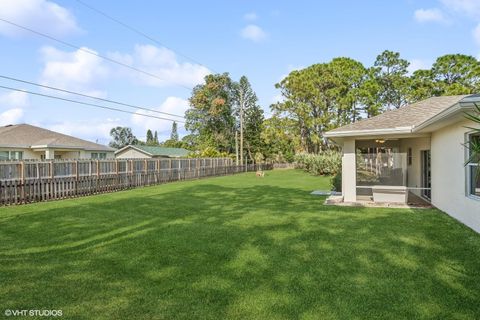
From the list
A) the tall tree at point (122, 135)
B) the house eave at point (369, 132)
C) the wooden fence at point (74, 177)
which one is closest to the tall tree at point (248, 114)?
the wooden fence at point (74, 177)

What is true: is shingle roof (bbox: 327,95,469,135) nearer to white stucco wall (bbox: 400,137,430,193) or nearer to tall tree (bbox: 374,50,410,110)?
white stucco wall (bbox: 400,137,430,193)

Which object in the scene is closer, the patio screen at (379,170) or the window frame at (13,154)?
the patio screen at (379,170)

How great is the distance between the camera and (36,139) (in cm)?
2438

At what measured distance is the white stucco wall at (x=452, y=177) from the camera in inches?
286

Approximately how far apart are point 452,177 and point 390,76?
3404 cm

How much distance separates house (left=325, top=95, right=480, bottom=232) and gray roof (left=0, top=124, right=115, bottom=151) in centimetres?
2133

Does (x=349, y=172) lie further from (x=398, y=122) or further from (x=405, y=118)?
(x=405, y=118)

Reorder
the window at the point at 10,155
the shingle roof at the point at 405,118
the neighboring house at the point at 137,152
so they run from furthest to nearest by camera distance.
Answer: the neighboring house at the point at 137,152
the window at the point at 10,155
the shingle roof at the point at 405,118

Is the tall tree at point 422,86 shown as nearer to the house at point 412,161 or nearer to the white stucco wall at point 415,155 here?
the house at point 412,161

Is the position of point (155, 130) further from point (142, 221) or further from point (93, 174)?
point (142, 221)

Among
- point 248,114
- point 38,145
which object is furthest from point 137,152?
point 248,114

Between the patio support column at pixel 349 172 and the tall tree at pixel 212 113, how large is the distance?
125 ft

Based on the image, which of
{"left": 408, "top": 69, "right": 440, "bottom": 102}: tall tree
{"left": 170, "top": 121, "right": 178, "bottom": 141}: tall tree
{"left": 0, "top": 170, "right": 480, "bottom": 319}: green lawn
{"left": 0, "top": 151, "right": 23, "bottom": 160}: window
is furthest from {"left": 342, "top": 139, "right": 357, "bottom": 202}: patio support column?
{"left": 170, "top": 121, "right": 178, "bottom": 141}: tall tree

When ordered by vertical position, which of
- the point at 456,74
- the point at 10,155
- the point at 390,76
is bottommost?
the point at 10,155
